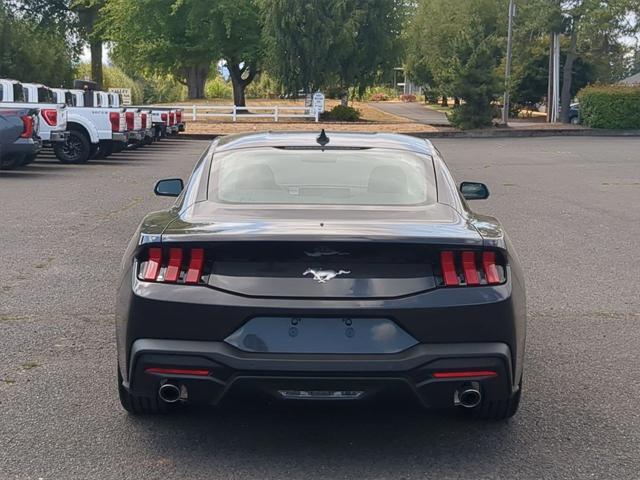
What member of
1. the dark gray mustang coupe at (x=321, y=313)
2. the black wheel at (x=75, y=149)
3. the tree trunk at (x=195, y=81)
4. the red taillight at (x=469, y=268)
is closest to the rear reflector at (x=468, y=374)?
the dark gray mustang coupe at (x=321, y=313)

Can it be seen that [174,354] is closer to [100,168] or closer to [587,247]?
[587,247]

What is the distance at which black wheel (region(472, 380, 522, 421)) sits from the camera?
4316 millimetres

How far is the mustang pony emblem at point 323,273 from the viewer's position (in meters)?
3.76

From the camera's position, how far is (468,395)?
383 centimetres

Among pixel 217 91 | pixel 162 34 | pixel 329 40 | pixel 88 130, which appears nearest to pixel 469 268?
pixel 88 130

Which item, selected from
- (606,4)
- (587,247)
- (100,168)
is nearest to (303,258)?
(587,247)

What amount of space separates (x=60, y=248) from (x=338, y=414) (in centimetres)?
560

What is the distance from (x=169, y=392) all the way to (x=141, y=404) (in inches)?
25.2

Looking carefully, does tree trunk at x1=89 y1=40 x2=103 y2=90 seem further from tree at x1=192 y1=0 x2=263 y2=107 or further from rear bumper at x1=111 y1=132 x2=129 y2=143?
rear bumper at x1=111 y1=132 x2=129 y2=143

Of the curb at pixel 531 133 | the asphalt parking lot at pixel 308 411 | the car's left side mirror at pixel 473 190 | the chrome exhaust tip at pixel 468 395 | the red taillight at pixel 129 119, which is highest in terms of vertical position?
the car's left side mirror at pixel 473 190

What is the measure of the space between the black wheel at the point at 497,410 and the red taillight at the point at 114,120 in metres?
17.0

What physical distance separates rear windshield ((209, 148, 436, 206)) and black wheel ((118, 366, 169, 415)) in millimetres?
1073

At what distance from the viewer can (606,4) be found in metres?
38.9

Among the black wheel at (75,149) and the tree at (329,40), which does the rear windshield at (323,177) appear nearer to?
the black wheel at (75,149)
